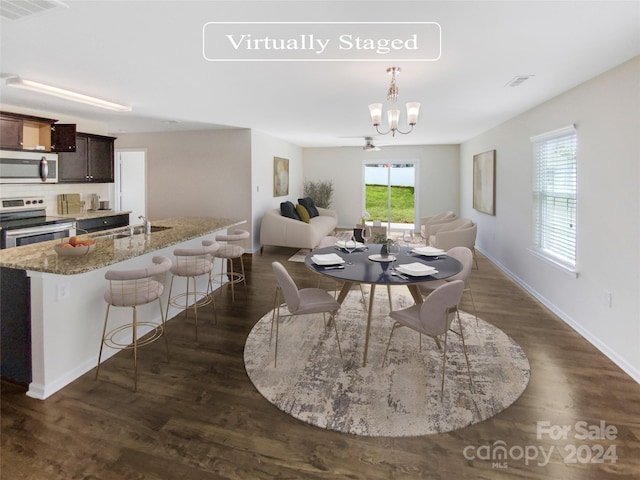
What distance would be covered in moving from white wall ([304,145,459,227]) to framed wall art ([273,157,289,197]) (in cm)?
181

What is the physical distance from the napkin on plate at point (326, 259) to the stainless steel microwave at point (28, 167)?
442 cm

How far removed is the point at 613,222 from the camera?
3.00 meters

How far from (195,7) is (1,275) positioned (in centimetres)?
230

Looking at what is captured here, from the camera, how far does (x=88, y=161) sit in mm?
5977

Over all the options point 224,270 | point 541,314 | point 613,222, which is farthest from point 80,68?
point 541,314

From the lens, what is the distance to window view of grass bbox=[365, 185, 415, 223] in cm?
1030

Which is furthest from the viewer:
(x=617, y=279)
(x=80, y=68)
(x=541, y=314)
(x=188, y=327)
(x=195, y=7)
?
(x=541, y=314)

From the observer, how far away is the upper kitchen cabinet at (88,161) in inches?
221

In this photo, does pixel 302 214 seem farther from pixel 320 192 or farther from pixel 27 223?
pixel 27 223

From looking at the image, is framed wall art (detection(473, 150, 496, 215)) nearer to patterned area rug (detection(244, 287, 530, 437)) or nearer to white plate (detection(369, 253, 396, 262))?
patterned area rug (detection(244, 287, 530, 437))

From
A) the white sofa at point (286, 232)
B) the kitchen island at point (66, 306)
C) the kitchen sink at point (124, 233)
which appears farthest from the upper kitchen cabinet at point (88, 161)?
the kitchen island at point (66, 306)

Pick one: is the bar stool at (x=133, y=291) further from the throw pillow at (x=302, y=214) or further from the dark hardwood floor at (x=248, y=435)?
the throw pillow at (x=302, y=214)

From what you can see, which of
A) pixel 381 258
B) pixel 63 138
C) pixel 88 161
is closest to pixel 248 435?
pixel 381 258

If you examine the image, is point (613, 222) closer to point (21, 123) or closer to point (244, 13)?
point (244, 13)
